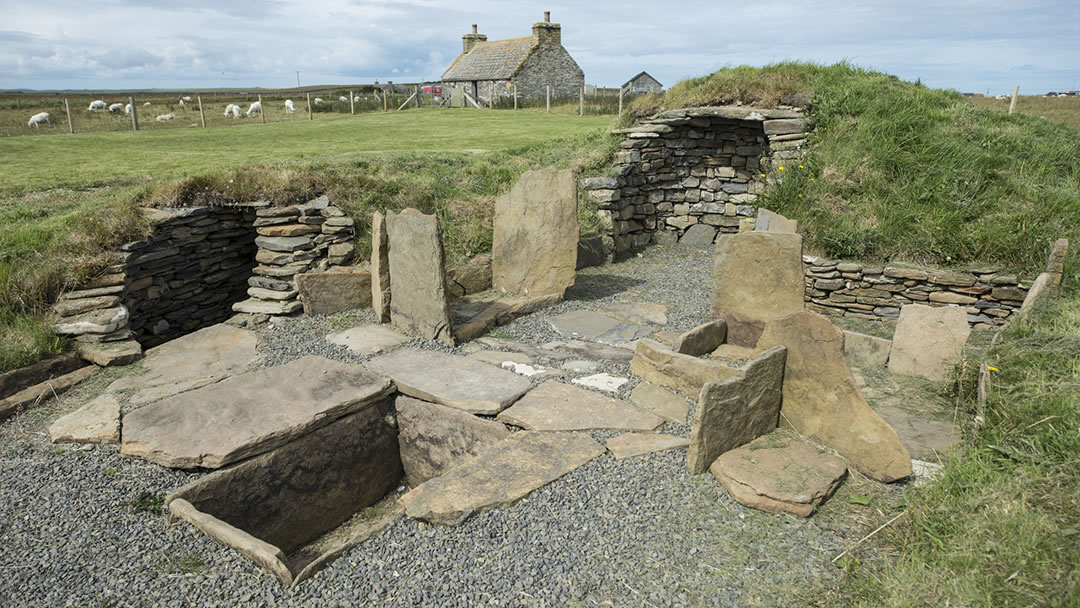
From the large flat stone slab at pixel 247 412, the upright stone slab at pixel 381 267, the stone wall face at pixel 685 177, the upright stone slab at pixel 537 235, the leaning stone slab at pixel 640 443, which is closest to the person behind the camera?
the leaning stone slab at pixel 640 443

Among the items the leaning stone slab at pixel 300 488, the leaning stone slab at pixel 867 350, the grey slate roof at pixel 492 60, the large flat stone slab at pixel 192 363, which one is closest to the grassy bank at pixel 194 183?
the large flat stone slab at pixel 192 363

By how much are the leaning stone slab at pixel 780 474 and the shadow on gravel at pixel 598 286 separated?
3.81 m

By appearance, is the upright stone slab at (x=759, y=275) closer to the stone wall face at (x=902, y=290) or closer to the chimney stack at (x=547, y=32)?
the stone wall face at (x=902, y=290)

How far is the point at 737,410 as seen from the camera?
3924 mm

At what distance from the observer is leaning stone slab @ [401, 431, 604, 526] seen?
3633 millimetres

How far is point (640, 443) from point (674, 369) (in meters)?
0.99

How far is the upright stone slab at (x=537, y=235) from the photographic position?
7.03m

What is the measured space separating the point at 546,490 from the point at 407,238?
3.12m

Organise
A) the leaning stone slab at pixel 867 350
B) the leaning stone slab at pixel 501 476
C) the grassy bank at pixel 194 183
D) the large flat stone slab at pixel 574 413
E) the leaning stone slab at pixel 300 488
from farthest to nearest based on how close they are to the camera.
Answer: the grassy bank at pixel 194 183 < the leaning stone slab at pixel 867 350 < the large flat stone slab at pixel 574 413 < the leaning stone slab at pixel 300 488 < the leaning stone slab at pixel 501 476

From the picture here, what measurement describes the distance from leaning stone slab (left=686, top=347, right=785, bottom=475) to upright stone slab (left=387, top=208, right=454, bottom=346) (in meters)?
2.84

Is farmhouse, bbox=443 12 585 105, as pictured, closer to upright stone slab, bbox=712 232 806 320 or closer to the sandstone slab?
upright stone slab, bbox=712 232 806 320

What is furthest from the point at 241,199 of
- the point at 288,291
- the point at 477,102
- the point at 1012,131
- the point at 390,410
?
the point at 477,102

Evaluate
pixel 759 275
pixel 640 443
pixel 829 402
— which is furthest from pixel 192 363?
pixel 829 402

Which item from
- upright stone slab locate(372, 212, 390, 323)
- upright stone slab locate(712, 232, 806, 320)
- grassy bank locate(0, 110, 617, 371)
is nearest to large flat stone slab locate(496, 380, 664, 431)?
upright stone slab locate(712, 232, 806, 320)
